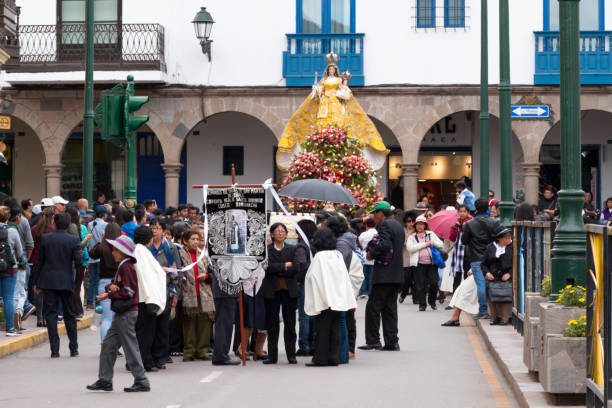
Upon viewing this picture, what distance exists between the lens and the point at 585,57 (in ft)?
95.1

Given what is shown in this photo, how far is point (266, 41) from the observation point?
1174 inches

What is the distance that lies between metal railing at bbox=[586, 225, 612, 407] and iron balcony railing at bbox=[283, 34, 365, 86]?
71.2 ft

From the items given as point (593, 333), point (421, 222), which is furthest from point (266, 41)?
point (593, 333)

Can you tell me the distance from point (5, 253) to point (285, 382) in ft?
15.7

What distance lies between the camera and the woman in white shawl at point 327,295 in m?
12.6

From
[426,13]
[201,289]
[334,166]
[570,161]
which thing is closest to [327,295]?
[201,289]

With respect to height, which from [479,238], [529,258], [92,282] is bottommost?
[92,282]

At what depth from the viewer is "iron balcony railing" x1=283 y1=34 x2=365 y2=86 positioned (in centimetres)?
2936

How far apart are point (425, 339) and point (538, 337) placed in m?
5.70

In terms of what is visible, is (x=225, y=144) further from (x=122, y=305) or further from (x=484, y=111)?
(x=122, y=305)

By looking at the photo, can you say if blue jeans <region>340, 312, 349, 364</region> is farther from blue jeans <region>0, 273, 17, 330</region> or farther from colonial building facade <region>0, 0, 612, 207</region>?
colonial building facade <region>0, 0, 612, 207</region>

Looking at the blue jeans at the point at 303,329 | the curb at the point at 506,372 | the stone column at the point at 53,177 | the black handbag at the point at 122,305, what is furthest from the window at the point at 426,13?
the black handbag at the point at 122,305

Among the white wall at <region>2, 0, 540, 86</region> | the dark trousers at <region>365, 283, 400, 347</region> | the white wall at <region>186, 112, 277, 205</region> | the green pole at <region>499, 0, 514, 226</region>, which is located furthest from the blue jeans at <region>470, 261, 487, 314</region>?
the white wall at <region>186, 112, 277, 205</region>

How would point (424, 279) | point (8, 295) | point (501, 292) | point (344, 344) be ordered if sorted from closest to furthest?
point (344, 344) → point (8, 295) → point (501, 292) → point (424, 279)
